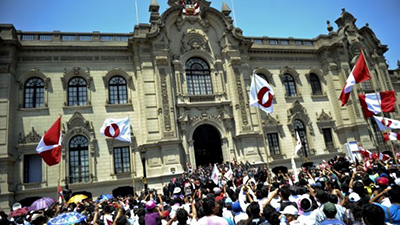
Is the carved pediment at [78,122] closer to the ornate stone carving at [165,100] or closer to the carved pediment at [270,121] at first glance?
the ornate stone carving at [165,100]

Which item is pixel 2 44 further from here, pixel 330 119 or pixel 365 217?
pixel 330 119

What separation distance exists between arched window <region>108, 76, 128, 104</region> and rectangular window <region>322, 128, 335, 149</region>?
20.3 metres

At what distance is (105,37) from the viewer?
2462cm

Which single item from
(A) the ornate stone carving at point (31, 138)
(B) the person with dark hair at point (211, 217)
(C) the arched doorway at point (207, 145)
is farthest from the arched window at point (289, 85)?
(B) the person with dark hair at point (211, 217)

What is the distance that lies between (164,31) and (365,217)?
75.7 ft

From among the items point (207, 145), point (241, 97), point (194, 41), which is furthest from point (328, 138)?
point (194, 41)

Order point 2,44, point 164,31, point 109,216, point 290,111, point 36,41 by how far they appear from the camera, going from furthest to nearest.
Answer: point 290,111, point 164,31, point 36,41, point 2,44, point 109,216

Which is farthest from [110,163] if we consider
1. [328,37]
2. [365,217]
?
[328,37]

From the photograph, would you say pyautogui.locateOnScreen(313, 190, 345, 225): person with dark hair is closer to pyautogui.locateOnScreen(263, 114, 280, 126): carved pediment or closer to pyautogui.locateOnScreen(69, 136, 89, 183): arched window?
pyautogui.locateOnScreen(69, 136, 89, 183): arched window

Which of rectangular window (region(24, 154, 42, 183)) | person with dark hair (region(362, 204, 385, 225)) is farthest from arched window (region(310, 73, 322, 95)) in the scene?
person with dark hair (region(362, 204, 385, 225))

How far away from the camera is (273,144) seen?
26281 millimetres

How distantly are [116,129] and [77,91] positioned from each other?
676cm

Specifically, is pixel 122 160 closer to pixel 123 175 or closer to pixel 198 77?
pixel 123 175

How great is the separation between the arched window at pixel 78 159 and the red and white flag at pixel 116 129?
4.00 meters
